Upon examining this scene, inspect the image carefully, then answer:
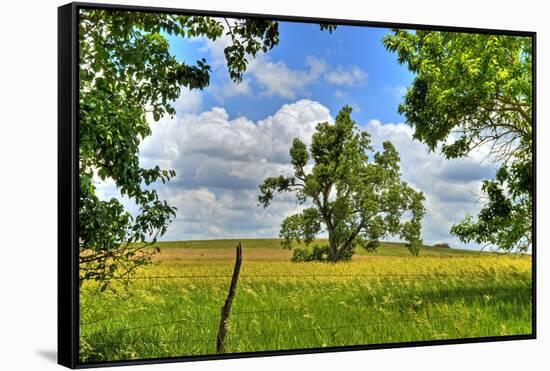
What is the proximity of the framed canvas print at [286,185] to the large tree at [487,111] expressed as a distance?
18 millimetres

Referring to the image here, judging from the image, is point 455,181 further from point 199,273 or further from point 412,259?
point 199,273

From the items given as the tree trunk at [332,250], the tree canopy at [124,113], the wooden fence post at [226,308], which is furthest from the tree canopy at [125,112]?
the tree trunk at [332,250]

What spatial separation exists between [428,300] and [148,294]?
314cm

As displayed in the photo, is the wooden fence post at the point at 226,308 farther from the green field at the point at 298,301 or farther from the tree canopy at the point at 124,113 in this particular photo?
the tree canopy at the point at 124,113

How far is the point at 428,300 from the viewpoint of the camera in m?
12.3

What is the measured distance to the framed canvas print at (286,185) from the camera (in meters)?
10.7

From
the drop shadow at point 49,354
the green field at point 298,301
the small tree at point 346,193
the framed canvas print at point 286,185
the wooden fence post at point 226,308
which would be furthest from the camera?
the small tree at point 346,193

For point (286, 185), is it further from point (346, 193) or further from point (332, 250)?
point (332, 250)

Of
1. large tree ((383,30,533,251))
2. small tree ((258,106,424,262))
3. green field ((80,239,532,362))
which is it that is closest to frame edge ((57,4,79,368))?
green field ((80,239,532,362))

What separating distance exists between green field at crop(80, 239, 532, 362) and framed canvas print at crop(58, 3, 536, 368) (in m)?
0.02

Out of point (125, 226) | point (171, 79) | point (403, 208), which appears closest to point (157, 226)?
point (125, 226)

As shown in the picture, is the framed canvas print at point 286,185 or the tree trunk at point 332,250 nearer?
the framed canvas print at point 286,185

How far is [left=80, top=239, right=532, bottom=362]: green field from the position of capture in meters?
10.8

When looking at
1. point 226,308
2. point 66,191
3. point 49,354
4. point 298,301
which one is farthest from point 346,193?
point 49,354
